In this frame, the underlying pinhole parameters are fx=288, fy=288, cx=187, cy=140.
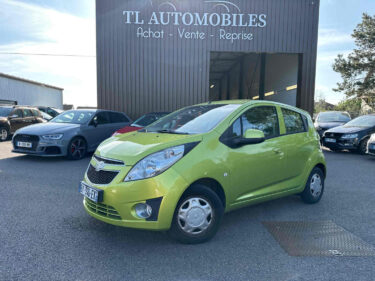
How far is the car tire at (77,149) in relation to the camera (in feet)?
25.6

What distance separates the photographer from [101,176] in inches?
121

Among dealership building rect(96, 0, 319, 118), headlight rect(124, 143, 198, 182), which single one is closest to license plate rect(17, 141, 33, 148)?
headlight rect(124, 143, 198, 182)

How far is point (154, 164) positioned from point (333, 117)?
42.7 ft

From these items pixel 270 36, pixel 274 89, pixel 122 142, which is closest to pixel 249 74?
pixel 274 89

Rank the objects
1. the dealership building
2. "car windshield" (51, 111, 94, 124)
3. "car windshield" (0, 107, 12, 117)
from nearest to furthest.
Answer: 1. "car windshield" (51, 111, 94, 124)
2. "car windshield" (0, 107, 12, 117)
3. the dealership building

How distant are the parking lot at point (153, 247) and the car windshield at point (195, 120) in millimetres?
1258

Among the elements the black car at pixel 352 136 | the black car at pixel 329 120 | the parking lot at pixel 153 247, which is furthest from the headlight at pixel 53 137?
the black car at pixel 329 120

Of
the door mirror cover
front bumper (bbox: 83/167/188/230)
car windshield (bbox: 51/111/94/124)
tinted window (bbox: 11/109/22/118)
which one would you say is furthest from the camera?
tinted window (bbox: 11/109/22/118)

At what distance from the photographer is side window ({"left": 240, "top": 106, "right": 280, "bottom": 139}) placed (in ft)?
12.0

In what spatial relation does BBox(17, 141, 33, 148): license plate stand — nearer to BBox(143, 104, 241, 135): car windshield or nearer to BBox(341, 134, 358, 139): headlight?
BBox(143, 104, 241, 135): car windshield

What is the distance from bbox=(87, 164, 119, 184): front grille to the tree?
3132 centimetres

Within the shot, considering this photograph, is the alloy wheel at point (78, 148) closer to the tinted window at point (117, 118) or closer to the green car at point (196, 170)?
the tinted window at point (117, 118)

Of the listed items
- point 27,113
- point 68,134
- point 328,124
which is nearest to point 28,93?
point 27,113

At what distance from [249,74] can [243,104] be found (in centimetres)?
2022
